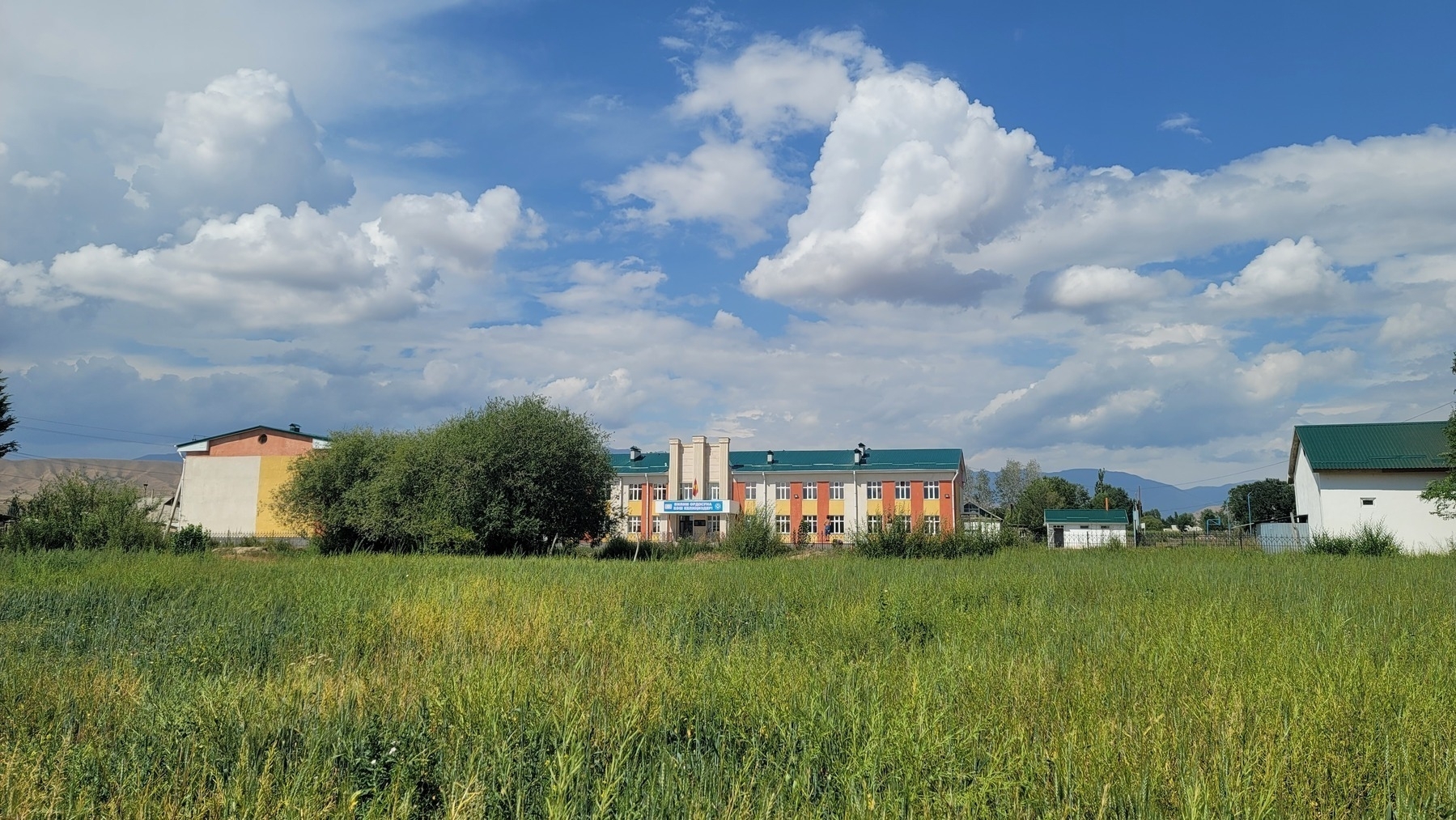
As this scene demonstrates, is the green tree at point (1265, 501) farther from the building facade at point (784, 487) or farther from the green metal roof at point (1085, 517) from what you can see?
the building facade at point (784, 487)

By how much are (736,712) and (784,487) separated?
212 feet

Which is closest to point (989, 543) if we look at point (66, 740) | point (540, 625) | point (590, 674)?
point (540, 625)

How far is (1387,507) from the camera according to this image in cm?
3972

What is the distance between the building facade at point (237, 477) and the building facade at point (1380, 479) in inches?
2341

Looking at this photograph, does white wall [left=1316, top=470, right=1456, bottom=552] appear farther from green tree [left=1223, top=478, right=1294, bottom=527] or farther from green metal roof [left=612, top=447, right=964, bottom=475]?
green tree [left=1223, top=478, right=1294, bottom=527]

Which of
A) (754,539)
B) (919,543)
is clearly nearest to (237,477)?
(754,539)

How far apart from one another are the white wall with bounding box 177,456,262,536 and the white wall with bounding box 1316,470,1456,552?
64.0 metres

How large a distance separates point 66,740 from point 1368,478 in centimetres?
5013

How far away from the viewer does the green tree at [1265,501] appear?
113 meters

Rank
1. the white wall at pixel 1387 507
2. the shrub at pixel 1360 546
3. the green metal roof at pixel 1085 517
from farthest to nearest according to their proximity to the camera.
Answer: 1. the green metal roof at pixel 1085 517
2. the white wall at pixel 1387 507
3. the shrub at pixel 1360 546

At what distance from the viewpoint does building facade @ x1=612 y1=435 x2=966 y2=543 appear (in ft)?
219

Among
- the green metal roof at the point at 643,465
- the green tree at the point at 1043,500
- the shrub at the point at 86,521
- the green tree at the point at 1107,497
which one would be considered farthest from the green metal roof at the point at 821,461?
the green tree at the point at 1107,497

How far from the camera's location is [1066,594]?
13.5 meters

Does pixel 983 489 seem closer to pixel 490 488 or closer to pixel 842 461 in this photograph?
pixel 842 461
